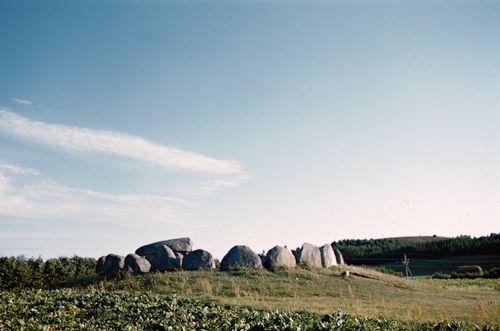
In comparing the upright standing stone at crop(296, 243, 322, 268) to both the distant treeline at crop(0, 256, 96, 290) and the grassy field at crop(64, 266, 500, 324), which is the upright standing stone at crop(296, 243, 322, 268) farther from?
the distant treeline at crop(0, 256, 96, 290)

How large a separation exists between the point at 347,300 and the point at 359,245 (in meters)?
74.3

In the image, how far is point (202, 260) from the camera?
3053 cm

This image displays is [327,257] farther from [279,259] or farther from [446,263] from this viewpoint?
[446,263]

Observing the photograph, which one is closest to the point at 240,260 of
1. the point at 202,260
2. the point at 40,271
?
the point at 202,260

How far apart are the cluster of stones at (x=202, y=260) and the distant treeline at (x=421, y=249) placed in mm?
44544

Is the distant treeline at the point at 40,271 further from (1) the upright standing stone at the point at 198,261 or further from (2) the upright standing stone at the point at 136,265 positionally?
(1) the upright standing stone at the point at 198,261

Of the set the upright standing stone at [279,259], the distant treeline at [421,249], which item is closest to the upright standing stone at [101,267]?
the upright standing stone at [279,259]

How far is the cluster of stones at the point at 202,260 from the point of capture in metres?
30.3

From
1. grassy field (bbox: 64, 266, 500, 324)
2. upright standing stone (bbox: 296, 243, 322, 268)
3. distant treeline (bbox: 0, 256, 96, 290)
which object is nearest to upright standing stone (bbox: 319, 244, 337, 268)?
upright standing stone (bbox: 296, 243, 322, 268)

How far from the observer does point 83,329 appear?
12.2m

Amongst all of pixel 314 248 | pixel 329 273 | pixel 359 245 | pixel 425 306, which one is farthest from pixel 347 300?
pixel 359 245

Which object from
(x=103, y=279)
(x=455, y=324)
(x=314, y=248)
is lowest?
(x=455, y=324)

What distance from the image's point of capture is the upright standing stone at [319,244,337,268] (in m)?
33.8

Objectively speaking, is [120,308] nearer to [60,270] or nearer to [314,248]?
[314,248]
